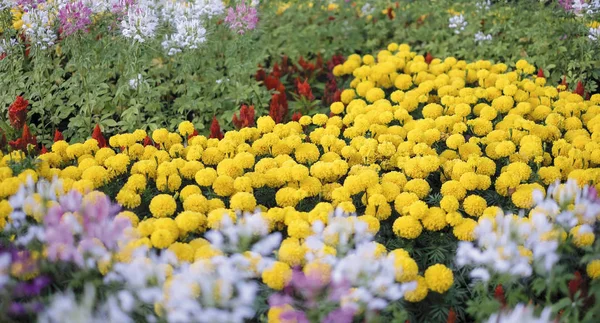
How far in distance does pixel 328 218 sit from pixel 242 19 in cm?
237

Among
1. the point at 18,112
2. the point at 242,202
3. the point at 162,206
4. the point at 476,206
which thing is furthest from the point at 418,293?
the point at 18,112

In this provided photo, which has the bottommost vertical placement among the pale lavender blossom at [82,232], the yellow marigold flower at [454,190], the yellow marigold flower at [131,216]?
the yellow marigold flower at [454,190]

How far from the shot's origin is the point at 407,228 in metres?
2.81

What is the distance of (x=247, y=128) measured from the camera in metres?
3.69

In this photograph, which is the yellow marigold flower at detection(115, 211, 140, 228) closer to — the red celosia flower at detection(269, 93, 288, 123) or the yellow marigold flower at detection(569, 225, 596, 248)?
the red celosia flower at detection(269, 93, 288, 123)

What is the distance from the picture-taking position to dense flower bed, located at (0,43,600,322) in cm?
234

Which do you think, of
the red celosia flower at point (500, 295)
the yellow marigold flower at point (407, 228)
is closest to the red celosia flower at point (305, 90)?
the yellow marigold flower at point (407, 228)

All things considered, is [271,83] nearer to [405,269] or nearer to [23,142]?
[23,142]

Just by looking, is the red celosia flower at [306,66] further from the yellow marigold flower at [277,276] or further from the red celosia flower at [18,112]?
the yellow marigold flower at [277,276]

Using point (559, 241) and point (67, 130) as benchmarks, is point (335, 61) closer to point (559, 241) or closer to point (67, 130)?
point (67, 130)

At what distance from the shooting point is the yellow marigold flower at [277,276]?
98.5 inches

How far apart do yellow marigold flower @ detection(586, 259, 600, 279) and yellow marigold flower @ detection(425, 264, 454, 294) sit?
599 millimetres

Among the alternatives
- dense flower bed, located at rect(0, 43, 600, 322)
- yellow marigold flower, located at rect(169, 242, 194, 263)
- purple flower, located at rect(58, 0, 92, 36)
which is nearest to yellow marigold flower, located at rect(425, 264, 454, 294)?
dense flower bed, located at rect(0, 43, 600, 322)

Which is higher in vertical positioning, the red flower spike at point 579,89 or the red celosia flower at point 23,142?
the red celosia flower at point 23,142
